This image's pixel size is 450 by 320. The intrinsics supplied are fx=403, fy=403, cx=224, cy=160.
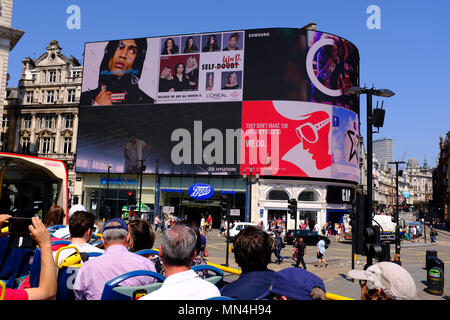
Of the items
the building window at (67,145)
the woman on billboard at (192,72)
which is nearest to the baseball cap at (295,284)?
the woman on billboard at (192,72)

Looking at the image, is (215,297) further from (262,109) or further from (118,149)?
(118,149)

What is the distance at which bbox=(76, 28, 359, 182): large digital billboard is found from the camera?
150 ft

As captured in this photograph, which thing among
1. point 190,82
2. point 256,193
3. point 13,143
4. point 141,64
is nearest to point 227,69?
point 190,82

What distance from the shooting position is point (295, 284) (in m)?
2.98

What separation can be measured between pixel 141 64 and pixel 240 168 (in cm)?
1850

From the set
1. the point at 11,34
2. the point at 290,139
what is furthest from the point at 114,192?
the point at 11,34

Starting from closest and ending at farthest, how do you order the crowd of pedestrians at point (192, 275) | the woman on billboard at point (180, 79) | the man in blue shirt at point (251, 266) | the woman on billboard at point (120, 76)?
1. the crowd of pedestrians at point (192, 275)
2. the man in blue shirt at point (251, 266)
3. the woman on billboard at point (180, 79)
4. the woman on billboard at point (120, 76)

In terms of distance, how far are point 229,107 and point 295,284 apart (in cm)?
4451

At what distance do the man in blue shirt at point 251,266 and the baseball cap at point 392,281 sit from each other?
0.80 m

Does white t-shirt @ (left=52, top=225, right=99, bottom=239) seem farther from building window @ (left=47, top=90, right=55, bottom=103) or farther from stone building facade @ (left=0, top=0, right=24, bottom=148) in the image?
building window @ (left=47, top=90, right=55, bottom=103)

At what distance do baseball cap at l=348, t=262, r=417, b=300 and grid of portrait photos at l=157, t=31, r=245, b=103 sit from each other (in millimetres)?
44359

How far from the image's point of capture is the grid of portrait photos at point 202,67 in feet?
155

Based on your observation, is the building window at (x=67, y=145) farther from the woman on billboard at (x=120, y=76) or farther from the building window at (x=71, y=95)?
the woman on billboard at (x=120, y=76)

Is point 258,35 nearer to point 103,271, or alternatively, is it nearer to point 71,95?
point 71,95
